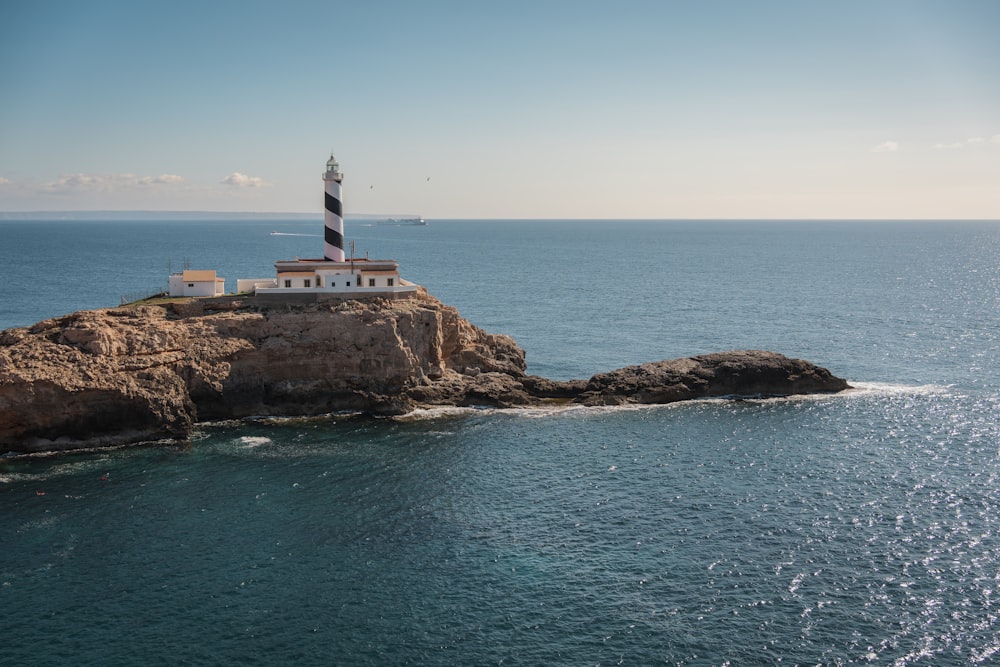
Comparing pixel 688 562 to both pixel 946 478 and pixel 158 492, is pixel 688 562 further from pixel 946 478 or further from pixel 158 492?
pixel 158 492

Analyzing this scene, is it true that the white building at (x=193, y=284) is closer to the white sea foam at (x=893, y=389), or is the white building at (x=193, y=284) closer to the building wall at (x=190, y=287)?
the building wall at (x=190, y=287)

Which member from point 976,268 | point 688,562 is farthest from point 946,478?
point 976,268

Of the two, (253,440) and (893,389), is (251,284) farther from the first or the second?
(893,389)

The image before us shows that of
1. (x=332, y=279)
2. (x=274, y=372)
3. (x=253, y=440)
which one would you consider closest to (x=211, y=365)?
(x=274, y=372)

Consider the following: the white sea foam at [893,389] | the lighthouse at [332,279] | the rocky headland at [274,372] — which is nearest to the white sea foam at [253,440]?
the rocky headland at [274,372]

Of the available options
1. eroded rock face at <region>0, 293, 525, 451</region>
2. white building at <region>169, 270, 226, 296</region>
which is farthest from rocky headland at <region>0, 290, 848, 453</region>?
white building at <region>169, 270, 226, 296</region>

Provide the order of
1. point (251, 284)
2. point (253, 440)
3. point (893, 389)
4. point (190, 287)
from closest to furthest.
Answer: point (253, 440) < point (190, 287) < point (893, 389) < point (251, 284)

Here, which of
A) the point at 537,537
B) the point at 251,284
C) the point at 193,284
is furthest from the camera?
the point at 251,284
